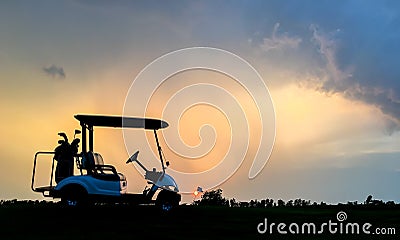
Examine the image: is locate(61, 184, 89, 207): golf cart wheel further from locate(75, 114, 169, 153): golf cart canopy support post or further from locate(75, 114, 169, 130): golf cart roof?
locate(75, 114, 169, 130): golf cart roof

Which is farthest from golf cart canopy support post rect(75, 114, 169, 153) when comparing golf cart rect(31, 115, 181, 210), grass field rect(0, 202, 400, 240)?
grass field rect(0, 202, 400, 240)

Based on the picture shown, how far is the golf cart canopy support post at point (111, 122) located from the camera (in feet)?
72.0

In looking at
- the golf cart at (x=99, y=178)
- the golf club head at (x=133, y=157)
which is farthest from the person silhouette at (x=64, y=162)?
the golf club head at (x=133, y=157)

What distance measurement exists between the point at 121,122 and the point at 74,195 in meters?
2.97

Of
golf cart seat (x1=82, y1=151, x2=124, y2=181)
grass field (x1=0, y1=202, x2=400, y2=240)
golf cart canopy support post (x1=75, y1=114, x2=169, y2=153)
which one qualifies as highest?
golf cart canopy support post (x1=75, y1=114, x2=169, y2=153)

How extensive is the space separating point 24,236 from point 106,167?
659cm

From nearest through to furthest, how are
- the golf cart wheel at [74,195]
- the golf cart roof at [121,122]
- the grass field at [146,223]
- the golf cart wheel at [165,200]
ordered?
1. the grass field at [146,223]
2. the golf cart wheel at [74,195]
3. the golf cart roof at [121,122]
4. the golf cart wheel at [165,200]

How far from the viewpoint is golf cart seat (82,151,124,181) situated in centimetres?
2206

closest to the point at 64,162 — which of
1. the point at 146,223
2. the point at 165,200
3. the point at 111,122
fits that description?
the point at 111,122

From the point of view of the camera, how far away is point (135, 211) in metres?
22.7

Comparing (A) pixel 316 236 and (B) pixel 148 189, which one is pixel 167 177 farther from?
(A) pixel 316 236

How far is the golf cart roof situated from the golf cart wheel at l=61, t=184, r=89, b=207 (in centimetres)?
225

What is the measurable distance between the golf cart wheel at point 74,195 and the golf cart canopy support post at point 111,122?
1314 millimetres

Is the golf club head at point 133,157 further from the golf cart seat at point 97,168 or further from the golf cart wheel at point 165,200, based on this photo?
the golf cart wheel at point 165,200
